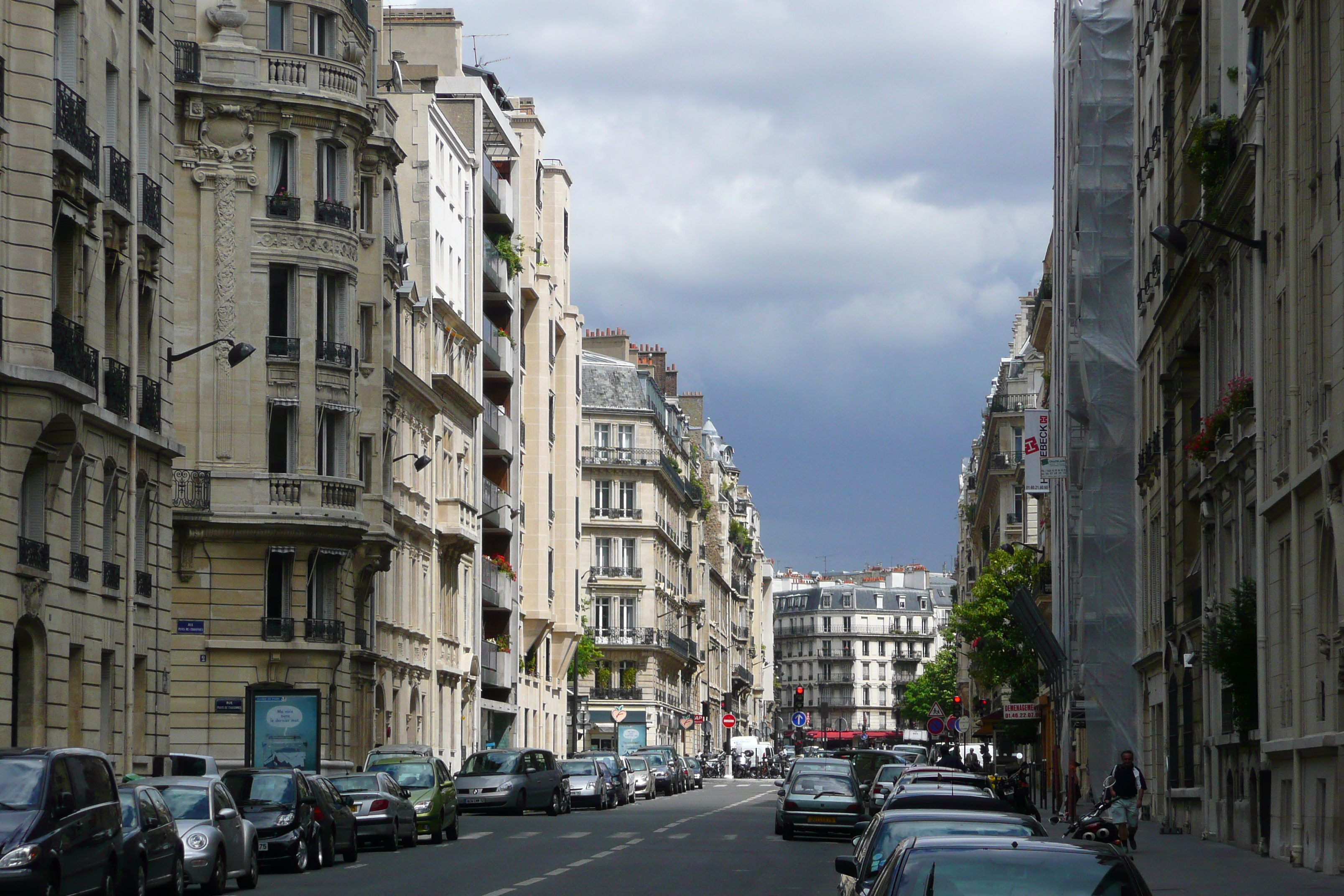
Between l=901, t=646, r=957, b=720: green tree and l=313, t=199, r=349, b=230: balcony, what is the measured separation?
92043 mm

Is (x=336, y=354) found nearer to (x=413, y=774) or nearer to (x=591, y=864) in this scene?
(x=413, y=774)

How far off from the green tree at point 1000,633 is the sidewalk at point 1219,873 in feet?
115

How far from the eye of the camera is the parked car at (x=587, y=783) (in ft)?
178

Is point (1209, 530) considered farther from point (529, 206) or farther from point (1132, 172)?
point (529, 206)

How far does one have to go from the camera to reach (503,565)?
71938mm

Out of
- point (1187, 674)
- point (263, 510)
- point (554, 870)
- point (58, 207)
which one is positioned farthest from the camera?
point (263, 510)

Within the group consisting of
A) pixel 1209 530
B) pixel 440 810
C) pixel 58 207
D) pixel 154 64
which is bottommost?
pixel 440 810

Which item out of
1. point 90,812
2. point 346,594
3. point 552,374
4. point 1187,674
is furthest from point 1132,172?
point 552,374

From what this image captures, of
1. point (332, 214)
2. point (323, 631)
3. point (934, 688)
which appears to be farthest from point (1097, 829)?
point (934, 688)

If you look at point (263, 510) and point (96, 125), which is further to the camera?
point (263, 510)

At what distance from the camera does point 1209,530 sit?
35.5 metres

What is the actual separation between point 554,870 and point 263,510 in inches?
784

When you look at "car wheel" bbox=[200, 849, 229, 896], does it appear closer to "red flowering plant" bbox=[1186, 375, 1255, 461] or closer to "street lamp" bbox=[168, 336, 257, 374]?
"street lamp" bbox=[168, 336, 257, 374]

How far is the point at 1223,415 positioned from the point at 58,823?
1964cm
